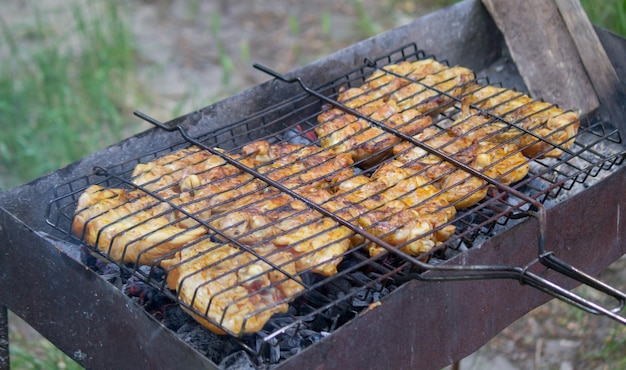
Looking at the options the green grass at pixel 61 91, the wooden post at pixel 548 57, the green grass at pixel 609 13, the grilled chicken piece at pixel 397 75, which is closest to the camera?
the grilled chicken piece at pixel 397 75

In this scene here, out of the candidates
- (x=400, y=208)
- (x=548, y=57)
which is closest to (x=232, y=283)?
(x=400, y=208)

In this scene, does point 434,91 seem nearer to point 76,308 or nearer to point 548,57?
point 548,57

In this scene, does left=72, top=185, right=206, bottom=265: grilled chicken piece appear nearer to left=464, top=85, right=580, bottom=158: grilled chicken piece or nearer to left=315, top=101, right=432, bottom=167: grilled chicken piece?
left=315, top=101, right=432, bottom=167: grilled chicken piece

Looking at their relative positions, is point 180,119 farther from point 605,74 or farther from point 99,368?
point 605,74

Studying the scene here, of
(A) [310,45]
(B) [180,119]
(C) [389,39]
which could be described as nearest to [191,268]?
(B) [180,119]

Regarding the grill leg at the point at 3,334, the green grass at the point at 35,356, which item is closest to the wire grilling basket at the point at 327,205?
the grill leg at the point at 3,334

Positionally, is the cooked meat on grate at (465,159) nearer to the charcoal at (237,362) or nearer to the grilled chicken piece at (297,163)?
the grilled chicken piece at (297,163)
